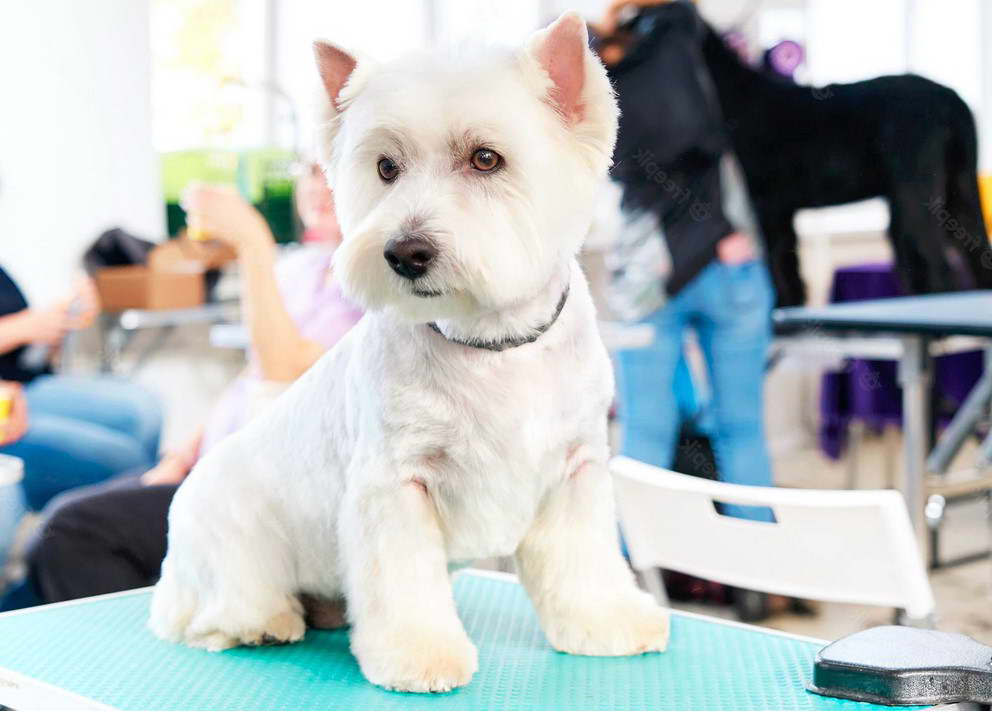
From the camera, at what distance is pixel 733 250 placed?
2.68 m

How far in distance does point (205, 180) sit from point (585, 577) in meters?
3.72

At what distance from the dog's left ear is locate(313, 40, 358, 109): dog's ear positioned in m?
0.15

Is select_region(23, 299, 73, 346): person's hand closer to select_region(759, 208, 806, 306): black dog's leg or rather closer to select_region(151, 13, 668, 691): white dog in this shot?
select_region(151, 13, 668, 691): white dog

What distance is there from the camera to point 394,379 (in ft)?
3.14

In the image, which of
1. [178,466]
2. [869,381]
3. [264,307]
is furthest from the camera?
[869,381]

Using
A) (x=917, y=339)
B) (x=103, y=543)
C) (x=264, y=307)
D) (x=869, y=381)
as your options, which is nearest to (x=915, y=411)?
(x=917, y=339)

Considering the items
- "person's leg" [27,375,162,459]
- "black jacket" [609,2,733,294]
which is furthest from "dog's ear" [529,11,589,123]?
"person's leg" [27,375,162,459]

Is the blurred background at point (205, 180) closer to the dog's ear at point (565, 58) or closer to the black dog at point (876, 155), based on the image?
the black dog at point (876, 155)

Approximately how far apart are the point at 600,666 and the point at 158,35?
385 cm

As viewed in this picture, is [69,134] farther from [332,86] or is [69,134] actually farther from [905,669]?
[905,669]

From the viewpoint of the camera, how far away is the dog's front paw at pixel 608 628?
1.07 m

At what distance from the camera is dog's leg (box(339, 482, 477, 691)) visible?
0.96 m

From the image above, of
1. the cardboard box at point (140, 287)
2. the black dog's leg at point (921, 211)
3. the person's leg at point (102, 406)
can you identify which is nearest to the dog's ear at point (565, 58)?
the person's leg at point (102, 406)

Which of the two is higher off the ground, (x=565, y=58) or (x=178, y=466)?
(x=565, y=58)
